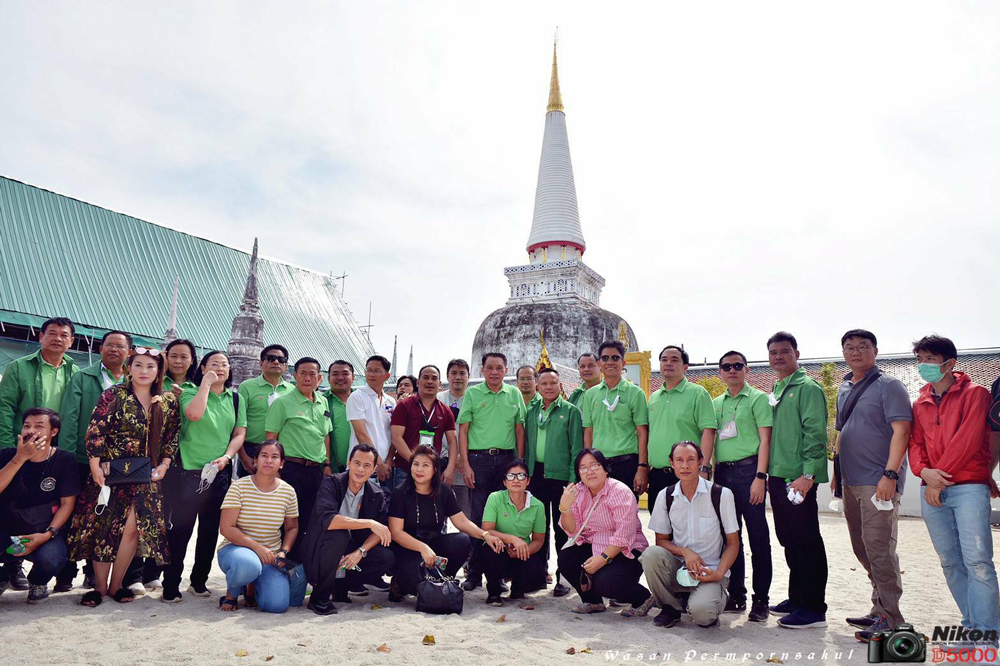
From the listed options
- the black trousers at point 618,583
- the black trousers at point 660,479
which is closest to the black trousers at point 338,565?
the black trousers at point 618,583

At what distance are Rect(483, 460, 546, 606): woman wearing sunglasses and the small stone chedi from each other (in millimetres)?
19622

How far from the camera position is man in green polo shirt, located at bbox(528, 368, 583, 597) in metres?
5.64

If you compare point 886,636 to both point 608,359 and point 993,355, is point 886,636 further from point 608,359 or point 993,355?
point 993,355

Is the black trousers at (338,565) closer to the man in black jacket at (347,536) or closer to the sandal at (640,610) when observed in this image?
the man in black jacket at (347,536)

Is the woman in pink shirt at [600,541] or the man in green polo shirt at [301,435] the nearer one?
the woman in pink shirt at [600,541]

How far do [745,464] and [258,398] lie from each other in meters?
3.91

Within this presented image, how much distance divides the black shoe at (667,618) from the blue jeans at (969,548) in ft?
5.45

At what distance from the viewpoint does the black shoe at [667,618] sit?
4.45 m

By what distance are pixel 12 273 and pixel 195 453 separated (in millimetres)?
19682

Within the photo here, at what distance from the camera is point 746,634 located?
14.2 ft

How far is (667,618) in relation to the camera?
14.7 ft

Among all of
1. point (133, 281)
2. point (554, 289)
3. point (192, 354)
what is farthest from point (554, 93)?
point (192, 354)

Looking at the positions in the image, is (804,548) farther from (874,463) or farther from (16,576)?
(16,576)

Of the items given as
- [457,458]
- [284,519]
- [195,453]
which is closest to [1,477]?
[195,453]
